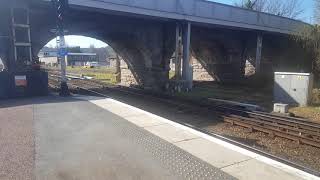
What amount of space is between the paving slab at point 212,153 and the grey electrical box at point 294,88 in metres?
13.4

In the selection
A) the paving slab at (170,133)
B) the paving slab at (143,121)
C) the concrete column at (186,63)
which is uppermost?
the concrete column at (186,63)

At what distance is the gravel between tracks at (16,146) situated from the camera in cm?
525

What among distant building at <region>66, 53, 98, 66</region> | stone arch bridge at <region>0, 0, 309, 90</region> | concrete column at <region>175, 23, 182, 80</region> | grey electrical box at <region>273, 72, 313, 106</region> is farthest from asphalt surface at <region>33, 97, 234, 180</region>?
distant building at <region>66, 53, 98, 66</region>

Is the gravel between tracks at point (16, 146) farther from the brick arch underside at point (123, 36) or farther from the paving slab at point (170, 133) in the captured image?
the brick arch underside at point (123, 36)

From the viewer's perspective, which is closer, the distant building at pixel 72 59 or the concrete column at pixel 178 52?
the concrete column at pixel 178 52

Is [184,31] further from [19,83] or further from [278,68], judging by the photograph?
[278,68]

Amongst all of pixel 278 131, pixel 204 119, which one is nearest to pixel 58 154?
pixel 278 131

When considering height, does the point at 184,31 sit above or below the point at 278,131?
above

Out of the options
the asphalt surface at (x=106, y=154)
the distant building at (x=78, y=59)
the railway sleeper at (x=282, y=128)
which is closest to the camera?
the asphalt surface at (x=106, y=154)

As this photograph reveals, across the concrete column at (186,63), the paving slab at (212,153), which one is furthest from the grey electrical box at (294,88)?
the paving slab at (212,153)

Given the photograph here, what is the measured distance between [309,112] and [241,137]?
260 inches

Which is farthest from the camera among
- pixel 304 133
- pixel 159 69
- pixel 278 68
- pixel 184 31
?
pixel 278 68

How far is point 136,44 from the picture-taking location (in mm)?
29391

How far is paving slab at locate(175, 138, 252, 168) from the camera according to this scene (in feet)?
19.2
